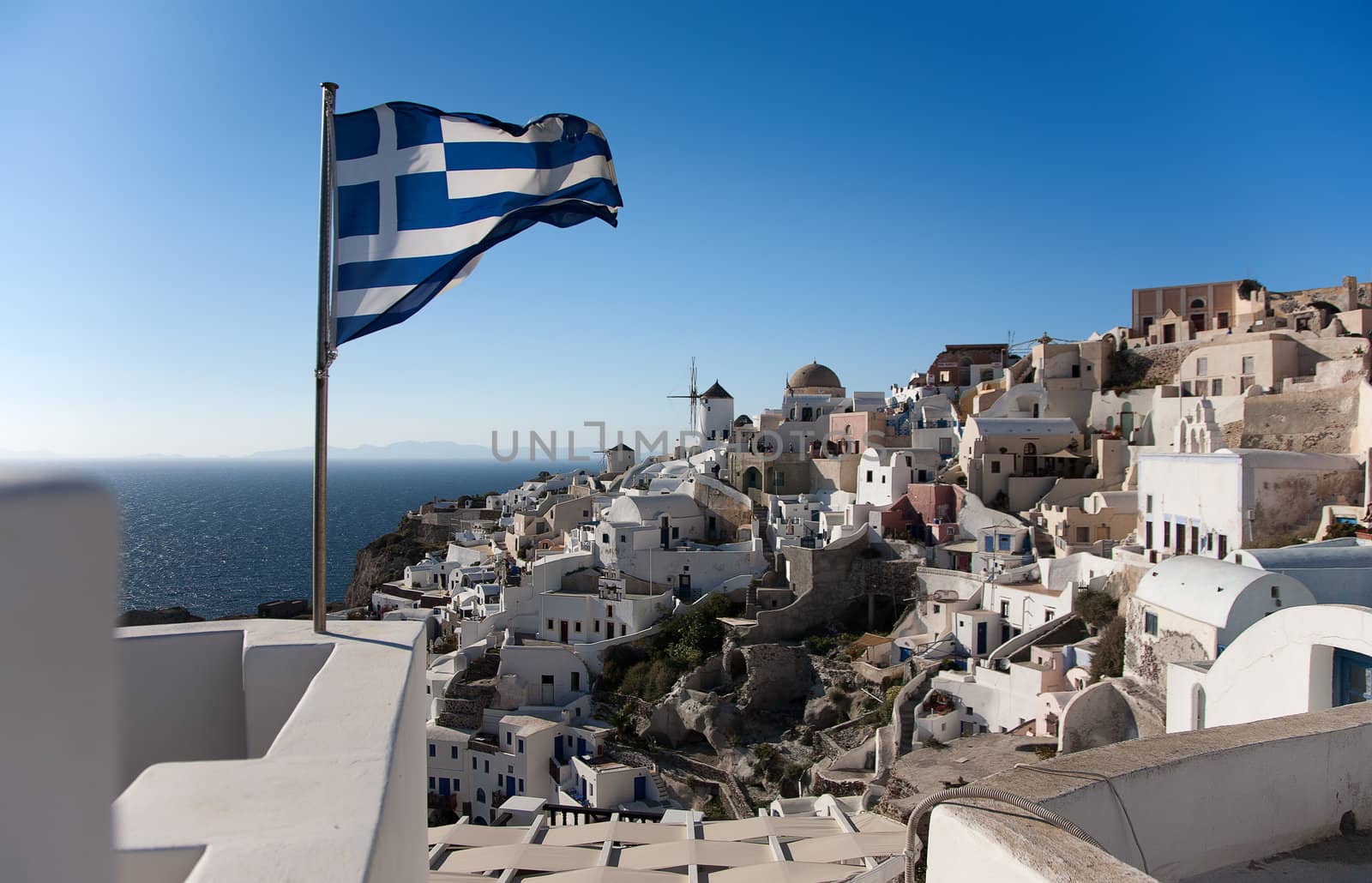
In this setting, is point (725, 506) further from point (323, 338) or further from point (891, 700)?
point (323, 338)

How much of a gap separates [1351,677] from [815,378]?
115 ft

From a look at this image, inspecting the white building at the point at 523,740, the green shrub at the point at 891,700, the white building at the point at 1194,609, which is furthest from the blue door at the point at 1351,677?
the white building at the point at 523,740

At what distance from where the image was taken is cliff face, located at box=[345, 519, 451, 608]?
42.1 m

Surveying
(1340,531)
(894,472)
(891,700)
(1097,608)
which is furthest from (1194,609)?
(894,472)

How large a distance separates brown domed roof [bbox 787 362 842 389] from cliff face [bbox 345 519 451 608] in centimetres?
2052

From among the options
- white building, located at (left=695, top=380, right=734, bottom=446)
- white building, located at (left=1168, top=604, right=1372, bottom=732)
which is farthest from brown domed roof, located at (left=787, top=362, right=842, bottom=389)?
white building, located at (left=1168, top=604, right=1372, bottom=732)

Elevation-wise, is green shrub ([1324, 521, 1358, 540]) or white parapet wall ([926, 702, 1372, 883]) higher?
white parapet wall ([926, 702, 1372, 883])

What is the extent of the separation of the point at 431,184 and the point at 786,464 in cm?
2665

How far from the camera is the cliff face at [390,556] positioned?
42.1 m

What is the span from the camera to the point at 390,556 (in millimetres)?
44219

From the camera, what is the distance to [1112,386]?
28016mm

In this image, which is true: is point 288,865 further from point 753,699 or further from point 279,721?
point 753,699

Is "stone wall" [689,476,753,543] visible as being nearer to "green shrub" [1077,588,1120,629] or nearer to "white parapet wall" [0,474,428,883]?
"green shrub" [1077,588,1120,629]

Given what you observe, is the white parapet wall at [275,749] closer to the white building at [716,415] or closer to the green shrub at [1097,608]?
the green shrub at [1097,608]
